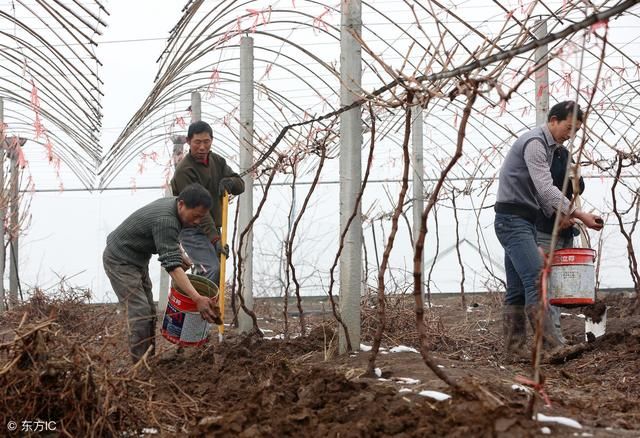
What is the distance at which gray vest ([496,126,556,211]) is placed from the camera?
17.7 feet

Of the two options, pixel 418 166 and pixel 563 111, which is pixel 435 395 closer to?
pixel 563 111

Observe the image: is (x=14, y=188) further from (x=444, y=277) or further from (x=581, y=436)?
(x=581, y=436)

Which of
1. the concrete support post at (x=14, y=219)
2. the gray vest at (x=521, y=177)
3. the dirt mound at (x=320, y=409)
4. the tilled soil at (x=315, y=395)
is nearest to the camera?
the dirt mound at (x=320, y=409)

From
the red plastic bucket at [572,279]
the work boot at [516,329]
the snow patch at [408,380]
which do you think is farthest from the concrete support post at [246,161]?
the snow patch at [408,380]

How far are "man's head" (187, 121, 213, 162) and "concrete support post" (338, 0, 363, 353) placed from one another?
1478 millimetres

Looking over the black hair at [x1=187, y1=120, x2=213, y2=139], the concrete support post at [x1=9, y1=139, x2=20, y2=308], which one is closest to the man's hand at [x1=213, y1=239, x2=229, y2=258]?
the black hair at [x1=187, y1=120, x2=213, y2=139]

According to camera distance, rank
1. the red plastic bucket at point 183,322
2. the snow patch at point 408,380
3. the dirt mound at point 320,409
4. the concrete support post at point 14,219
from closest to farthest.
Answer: the dirt mound at point 320,409 < the snow patch at point 408,380 < the red plastic bucket at point 183,322 < the concrete support post at point 14,219

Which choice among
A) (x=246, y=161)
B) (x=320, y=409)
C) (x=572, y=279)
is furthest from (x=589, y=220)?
(x=246, y=161)

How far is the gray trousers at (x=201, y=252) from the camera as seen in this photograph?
6133mm

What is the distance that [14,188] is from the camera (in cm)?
1158

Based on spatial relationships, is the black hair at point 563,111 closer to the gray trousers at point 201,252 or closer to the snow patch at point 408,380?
the snow patch at point 408,380

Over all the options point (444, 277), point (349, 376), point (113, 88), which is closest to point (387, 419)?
point (349, 376)

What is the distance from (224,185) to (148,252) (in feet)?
3.68

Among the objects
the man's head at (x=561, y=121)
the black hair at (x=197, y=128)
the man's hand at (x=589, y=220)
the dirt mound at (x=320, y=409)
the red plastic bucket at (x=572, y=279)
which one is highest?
the black hair at (x=197, y=128)
